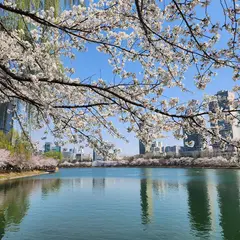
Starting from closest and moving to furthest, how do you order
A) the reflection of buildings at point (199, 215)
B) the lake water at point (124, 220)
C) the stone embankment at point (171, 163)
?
1. the lake water at point (124, 220)
2. the reflection of buildings at point (199, 215)
3. the stone embankment at point (171, 163)

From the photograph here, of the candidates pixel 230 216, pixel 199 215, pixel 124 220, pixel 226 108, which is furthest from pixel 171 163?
pixel 226 108

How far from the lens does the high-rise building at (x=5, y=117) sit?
3131mm

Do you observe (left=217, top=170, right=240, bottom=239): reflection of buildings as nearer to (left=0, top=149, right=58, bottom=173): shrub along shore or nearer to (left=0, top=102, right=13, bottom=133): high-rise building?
(left=0, top=102, right=13, bottom=133): high-rise building

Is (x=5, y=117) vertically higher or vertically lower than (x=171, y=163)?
higher

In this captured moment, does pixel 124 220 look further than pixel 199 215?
No

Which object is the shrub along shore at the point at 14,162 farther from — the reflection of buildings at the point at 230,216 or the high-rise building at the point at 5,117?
the high-rise building at the point at 5,117

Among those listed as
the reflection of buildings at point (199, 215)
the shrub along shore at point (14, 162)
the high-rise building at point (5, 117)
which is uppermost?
the high-rise building at point (5, 117)

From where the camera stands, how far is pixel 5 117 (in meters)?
3.21

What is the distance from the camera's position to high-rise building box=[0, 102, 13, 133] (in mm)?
3131

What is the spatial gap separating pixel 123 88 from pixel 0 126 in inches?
63.5

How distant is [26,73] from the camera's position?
327cm

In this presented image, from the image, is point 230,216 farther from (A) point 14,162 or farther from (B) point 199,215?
(A) point 14,162

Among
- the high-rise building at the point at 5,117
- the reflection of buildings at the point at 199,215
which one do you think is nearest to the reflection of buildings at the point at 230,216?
the reflection of buildings at the point at 199,215

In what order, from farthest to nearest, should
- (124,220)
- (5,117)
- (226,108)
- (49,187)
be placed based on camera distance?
(49,187) → (124,220) → (5,117) → (226,108)
